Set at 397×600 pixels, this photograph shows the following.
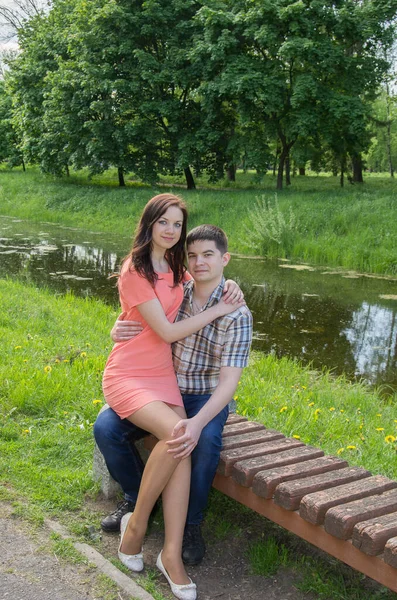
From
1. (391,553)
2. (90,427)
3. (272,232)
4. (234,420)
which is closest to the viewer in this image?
(391,553)

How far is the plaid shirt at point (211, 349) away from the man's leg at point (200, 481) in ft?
1.11

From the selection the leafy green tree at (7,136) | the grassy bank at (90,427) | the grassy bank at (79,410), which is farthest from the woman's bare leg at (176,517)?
the leafy green tree at (7,136)

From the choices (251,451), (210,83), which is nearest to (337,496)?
(251,451)

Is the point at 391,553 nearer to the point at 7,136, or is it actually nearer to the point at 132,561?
the point at 132,561

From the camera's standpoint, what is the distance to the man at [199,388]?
3285mm

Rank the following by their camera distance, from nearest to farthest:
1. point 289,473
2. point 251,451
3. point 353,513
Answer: point 353,513
point 289,473
point 251,451

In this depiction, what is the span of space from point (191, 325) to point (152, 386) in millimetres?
372

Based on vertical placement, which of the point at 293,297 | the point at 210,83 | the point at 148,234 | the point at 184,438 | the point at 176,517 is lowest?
the point at 293,297

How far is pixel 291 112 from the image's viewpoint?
2317cm

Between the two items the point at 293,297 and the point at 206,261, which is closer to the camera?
the point at 206,261

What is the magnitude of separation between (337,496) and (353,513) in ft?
0.62

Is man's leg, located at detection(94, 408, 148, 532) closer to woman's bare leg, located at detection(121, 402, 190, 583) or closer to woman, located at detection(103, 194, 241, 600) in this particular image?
woman, located at detection(103, 194, 241, 600)

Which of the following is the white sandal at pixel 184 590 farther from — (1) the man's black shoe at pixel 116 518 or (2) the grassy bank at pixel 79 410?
(2) the grassy bank at pixel 79 410

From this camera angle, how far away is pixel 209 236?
3.72m
